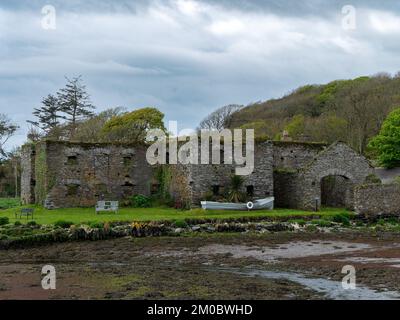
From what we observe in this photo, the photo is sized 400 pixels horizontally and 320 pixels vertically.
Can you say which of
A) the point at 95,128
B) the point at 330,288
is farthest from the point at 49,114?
the point at 330,288

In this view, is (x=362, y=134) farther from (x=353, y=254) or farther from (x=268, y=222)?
(x=353, y=254)

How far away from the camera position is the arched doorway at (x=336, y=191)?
37688 millimetres

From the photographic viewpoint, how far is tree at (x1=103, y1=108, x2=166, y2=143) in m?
50.2

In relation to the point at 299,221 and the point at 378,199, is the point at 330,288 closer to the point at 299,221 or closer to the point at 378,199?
the point at 299,221

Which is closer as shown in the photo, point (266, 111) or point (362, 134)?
point (362, 134)

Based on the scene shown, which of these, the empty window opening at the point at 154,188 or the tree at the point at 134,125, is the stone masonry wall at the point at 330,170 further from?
the tree at the point at 134,125

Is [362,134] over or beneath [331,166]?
over

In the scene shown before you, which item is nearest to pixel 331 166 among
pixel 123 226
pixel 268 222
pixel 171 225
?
pixel 268 222

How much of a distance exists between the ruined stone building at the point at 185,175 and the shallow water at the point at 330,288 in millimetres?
17596

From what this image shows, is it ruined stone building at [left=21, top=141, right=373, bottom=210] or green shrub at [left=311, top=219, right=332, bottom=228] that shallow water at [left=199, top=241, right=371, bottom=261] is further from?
ruined stone building at [left=21, top=141, right=373, bottom=210]

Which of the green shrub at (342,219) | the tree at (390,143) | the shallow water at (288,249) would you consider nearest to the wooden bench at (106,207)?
the shallow water at (288,249)

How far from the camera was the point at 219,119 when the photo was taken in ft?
242

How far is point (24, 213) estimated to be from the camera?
3216 centimetres

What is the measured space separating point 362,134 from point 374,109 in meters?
3.85
